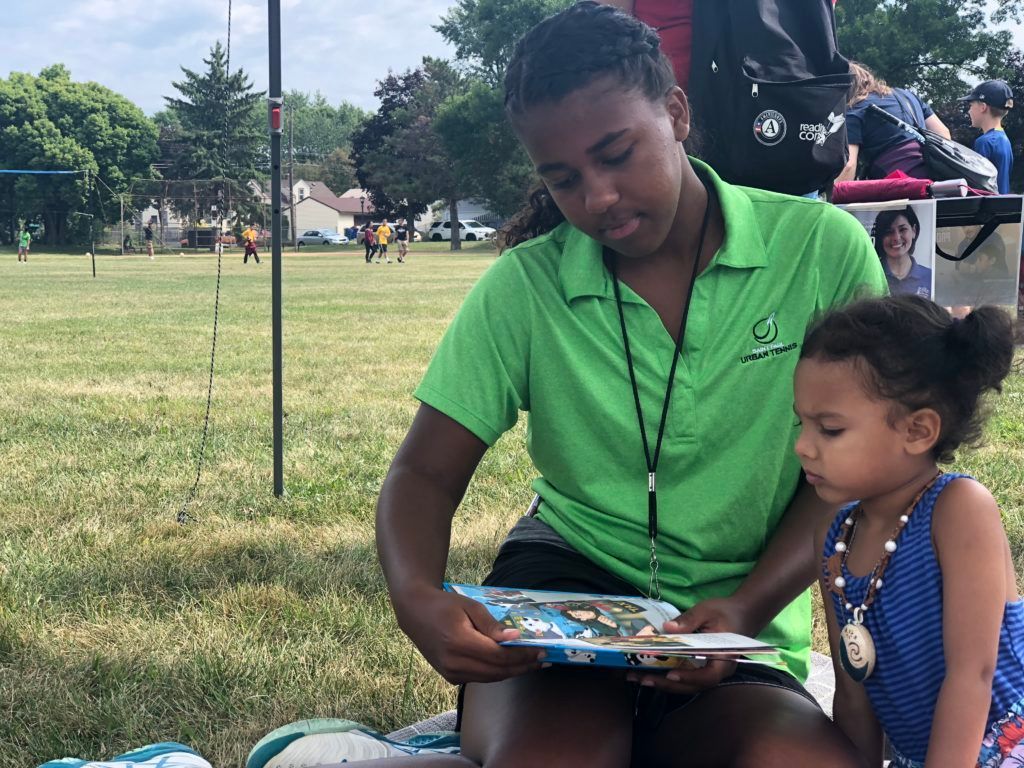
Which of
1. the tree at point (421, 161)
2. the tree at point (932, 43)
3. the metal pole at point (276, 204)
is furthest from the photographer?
the tree at point (421, 161)

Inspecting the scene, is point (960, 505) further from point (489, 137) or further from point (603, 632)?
point (489, 137)

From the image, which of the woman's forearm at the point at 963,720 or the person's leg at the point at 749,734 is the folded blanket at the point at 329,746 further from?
the woman's forearm at the point at 963,720

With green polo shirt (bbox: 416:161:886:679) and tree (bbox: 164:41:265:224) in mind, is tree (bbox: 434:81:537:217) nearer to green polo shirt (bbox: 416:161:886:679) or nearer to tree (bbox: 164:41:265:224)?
tree (bbox: 164:41:265:224)

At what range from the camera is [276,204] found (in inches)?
161

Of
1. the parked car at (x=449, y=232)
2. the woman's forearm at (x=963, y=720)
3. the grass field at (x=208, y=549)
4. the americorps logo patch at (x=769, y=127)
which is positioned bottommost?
the grass field at (x=208, y=549)

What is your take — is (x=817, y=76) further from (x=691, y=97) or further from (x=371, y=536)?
(x=371, y=536)

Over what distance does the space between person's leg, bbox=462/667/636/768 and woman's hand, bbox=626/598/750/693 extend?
0.07m

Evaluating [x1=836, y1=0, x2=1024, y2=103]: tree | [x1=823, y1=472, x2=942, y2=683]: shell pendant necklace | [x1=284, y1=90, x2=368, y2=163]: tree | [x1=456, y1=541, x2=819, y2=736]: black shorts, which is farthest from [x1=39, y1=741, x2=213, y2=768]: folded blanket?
[x1=284, y1=90, x2=368, y2=163]: tree

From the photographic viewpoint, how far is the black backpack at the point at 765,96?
2.78 metres

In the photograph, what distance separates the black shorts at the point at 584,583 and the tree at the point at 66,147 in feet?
184

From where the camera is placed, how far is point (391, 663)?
281 cm

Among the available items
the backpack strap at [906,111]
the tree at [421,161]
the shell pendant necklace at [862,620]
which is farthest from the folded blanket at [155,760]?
the tree at [421,161]

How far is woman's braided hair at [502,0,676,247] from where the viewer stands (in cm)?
183

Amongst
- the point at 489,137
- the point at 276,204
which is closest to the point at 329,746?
the point at 276,204
